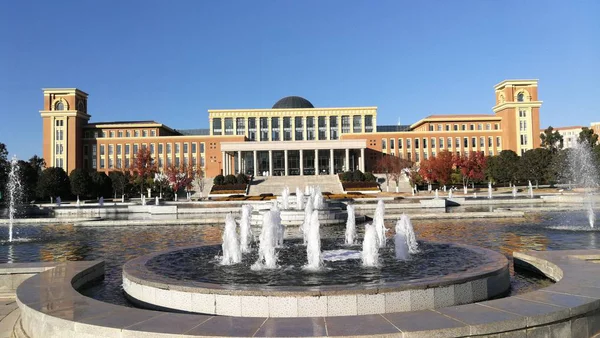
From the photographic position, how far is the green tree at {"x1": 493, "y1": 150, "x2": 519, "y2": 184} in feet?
174

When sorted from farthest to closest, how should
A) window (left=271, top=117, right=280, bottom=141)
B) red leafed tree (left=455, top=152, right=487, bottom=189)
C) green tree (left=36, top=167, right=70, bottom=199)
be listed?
window (left=271, top=117, right=280, bottom=141), red leafed tree (left=455, top=152, right=487, bottom=189), green tree (left=36, top=167, right=70, bottom=199)

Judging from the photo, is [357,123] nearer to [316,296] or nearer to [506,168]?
[506,168]

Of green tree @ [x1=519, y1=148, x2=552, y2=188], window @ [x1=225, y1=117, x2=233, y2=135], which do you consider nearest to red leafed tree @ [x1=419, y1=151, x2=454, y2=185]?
green tree @ [x1=519, y1=148, x2=552, y2=188]

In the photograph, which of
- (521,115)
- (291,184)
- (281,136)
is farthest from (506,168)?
(281,136)

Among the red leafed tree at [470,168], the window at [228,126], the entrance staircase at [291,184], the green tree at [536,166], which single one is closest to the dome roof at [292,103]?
the window at [228,126]

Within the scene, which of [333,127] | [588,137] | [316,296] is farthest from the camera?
[333,127]

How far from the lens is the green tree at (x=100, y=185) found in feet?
160

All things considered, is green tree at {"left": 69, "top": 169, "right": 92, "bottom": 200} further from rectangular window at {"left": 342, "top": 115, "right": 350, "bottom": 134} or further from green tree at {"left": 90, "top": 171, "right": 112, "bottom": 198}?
rectangular window at {"left": 342, "top": 115, "right": 350, "bottom": 134}

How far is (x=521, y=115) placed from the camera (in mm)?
76875

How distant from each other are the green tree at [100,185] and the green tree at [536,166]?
1794 inches

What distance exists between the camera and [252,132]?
270 ft

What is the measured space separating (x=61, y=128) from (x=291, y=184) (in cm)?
4364

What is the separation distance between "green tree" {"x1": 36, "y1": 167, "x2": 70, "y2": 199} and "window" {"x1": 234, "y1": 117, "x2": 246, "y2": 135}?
38469 mm

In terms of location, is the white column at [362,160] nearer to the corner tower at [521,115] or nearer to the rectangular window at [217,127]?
the corner tower at [521,115]
